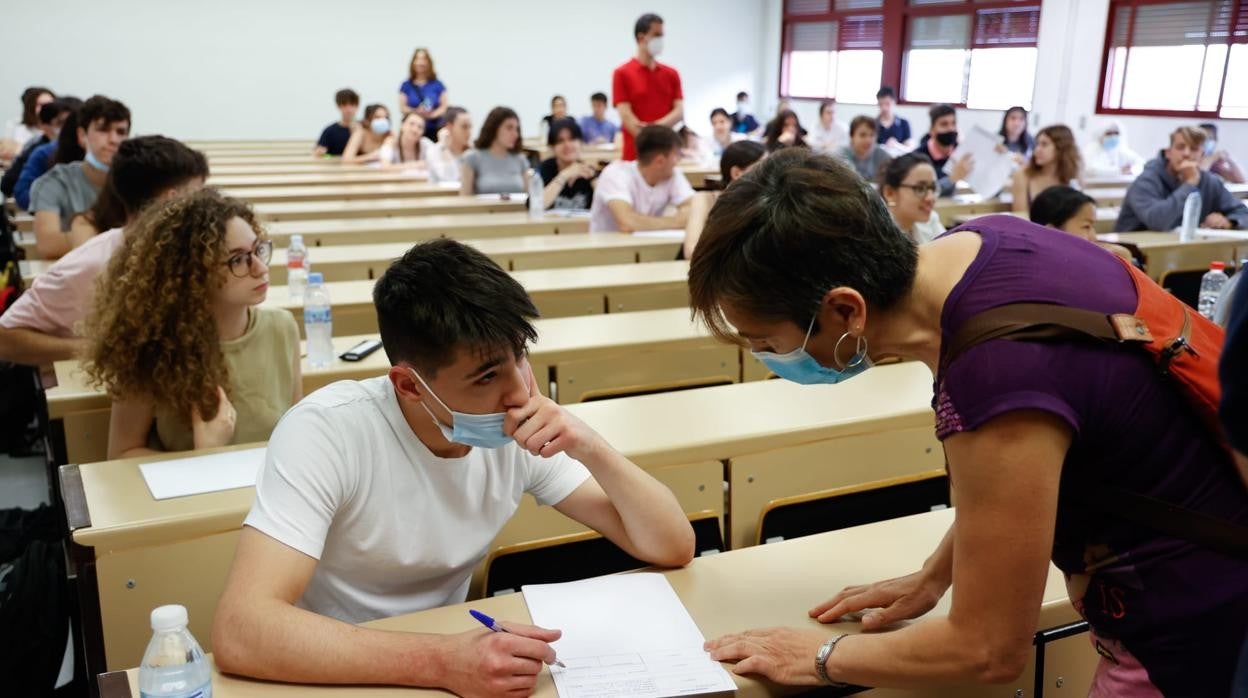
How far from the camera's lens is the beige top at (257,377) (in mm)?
2090

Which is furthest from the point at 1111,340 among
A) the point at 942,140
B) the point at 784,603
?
the point at 942,140

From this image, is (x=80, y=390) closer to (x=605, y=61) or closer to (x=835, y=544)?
(x=835, y=544)

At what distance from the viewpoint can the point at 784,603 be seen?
1.42 m

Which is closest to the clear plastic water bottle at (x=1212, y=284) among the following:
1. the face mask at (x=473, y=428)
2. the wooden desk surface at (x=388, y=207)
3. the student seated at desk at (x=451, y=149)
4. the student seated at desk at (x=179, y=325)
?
the face mask at (x=473, y=428)

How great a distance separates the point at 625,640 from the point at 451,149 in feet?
22.1

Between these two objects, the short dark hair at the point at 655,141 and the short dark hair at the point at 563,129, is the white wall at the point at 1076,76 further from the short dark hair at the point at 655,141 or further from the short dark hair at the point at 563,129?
the short dark hair at the point at 655,141

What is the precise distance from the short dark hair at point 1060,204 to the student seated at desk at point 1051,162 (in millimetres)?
2119

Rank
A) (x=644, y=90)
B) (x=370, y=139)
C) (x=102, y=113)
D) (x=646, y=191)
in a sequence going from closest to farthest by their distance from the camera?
(x=102, y=113) → (x=646, y=191) → (x=644, y=90) → (x=370, y=139)

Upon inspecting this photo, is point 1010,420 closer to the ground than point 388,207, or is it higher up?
higher up

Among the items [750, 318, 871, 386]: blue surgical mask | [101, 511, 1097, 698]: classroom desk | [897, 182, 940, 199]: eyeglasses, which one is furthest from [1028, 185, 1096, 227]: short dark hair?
[750, 318, 871, 386]: blue surgical mask

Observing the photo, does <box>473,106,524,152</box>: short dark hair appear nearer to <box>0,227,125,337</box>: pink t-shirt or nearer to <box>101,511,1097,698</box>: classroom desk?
<box>0,227,125,337</box>: pink t-shirt

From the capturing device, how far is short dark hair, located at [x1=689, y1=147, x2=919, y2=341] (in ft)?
3.30

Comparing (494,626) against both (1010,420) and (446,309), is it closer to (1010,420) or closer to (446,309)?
(446,309)

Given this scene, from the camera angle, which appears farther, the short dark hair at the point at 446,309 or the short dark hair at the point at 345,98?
the short dark hair at the point at 345,98
